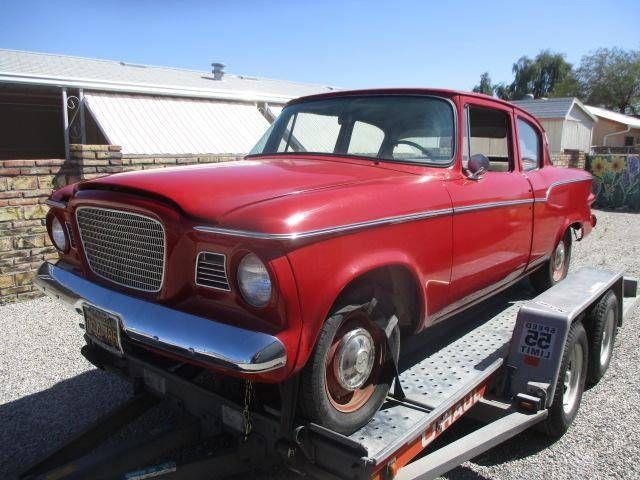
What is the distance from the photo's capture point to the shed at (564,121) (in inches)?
976

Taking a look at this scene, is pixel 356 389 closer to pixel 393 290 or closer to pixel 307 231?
pixel 393 290

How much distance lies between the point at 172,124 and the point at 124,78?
6.42 feet

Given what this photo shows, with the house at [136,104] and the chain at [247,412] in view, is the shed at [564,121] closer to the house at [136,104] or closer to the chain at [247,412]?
the house at [136,104]

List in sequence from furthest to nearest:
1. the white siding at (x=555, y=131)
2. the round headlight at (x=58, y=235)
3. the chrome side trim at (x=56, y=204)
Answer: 1. the white siding at (x=555, y=131)
2. the round headlight at (x=58, y=235)
3. the chrome side trim at (x=56, y=204)

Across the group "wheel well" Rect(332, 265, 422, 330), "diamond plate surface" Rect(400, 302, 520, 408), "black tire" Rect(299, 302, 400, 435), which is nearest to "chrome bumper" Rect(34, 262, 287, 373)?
"black tire" Rect(299, 302, 400, 435)

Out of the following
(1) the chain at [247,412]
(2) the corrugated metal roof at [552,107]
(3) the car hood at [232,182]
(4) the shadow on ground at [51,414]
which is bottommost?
(4) the shadow on ground at [51,414]

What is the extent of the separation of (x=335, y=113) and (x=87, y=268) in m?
1.82

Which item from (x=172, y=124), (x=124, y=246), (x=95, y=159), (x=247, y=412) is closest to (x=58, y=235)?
(x=124, y=246)

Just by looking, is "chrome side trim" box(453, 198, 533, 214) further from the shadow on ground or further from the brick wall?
the brick wall

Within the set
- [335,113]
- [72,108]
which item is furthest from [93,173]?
[335,113]

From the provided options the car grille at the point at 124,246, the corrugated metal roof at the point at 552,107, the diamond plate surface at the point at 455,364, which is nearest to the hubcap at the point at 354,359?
the diamond plate surface at the point at 455,364

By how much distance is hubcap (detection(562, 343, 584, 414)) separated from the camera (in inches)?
132

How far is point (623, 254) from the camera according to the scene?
8445 mm

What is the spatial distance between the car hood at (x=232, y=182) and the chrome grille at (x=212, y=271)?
153 millimetres
